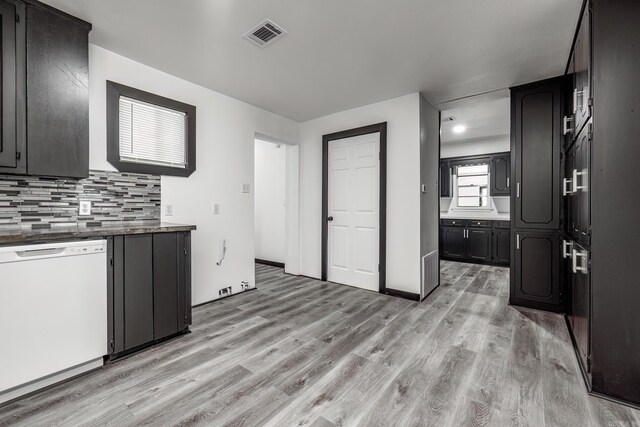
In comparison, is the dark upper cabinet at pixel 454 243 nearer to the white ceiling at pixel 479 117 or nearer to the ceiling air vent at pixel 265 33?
the white ceiling at pixel 479 117

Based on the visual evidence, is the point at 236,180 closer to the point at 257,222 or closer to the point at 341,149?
the point at 341,149

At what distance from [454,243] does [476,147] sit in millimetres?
2167

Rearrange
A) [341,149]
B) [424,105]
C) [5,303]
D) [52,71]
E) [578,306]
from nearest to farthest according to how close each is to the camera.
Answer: [5,303] < [52,71] < [578,306] < [424,105] < [341,149]

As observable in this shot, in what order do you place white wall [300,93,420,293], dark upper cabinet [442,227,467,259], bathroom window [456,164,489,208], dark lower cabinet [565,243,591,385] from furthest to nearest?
1. bathroom window [456,164,489,208]
2. dark upper cabinet [442,227,467,259]
3. white wall [300,93,420,293]
4. dark lower cabinet [565,243,591,385]

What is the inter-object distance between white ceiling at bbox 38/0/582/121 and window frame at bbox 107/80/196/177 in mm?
327

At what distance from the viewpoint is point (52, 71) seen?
80.3 inches

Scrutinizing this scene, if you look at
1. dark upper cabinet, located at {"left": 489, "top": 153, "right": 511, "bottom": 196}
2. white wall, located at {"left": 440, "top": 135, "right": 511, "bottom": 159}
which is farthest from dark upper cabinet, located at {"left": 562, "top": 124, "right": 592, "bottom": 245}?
white wall, located at {"left": 440, "top": 135, "right": 511, "bottom": 159}

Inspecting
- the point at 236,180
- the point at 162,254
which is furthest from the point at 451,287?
the point at 162,254

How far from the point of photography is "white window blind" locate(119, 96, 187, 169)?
2.69m

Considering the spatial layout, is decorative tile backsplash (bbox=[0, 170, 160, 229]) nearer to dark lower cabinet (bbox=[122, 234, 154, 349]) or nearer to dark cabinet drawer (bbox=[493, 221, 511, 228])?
dark lower cabinet (bbox=[122, 234, 154, 349])

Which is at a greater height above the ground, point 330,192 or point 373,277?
point 330,192

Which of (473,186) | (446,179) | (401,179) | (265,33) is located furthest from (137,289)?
(473,186)

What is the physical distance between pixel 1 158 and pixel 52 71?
0.73m

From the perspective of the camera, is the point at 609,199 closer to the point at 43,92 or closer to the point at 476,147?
the point at 43,92
